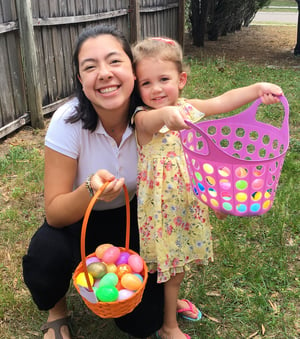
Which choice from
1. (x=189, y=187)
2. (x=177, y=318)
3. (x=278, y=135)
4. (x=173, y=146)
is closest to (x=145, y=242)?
(x=189, y=187)

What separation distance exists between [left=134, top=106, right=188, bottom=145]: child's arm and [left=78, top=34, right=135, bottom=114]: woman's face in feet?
0.38

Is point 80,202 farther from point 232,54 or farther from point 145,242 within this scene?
point 232,54

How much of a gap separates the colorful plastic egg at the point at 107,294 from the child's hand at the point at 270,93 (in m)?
0.98

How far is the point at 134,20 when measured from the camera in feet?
23.8

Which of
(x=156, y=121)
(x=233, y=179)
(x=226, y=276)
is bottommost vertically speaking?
(x=226, y=276)

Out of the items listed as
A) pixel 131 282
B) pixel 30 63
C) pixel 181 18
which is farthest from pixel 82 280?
pixel 181 18

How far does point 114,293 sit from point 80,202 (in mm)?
444

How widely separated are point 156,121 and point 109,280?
0.65 metres

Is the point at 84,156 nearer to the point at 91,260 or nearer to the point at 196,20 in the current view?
the point at 91,260

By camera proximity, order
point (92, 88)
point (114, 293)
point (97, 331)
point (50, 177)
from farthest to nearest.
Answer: point (97, 331)
point (50, 177)
point (92, 88)
point (114, 293)

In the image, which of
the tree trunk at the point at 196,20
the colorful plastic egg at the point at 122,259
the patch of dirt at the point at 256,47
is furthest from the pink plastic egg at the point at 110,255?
the tree trunk at the point at 196,20

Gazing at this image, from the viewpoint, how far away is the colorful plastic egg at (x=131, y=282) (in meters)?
1.67

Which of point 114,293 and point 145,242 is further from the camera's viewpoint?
point 145,242

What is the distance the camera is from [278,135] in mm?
1969
